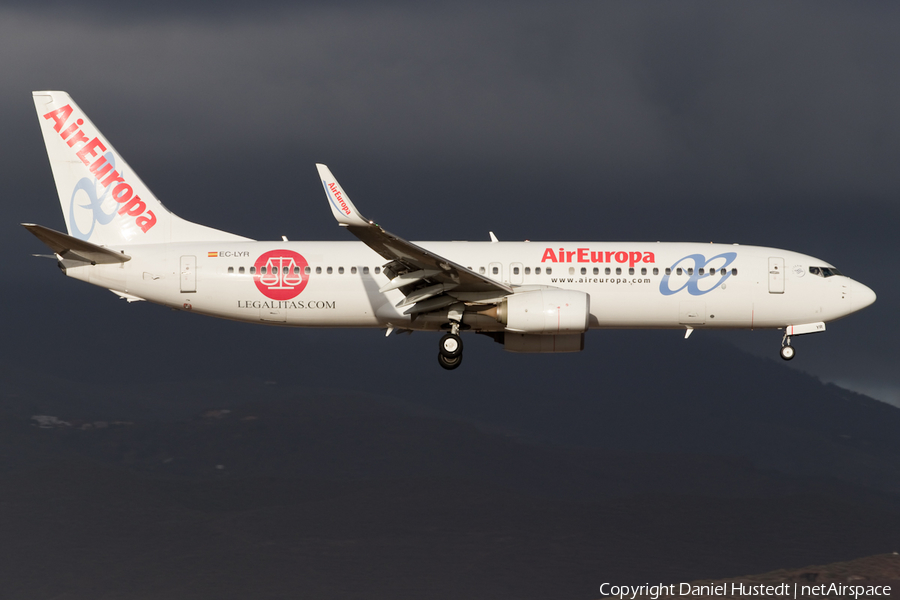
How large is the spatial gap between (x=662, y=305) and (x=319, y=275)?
12.9 metres


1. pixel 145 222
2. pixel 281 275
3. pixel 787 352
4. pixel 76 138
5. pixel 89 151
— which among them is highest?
pixel 76 138

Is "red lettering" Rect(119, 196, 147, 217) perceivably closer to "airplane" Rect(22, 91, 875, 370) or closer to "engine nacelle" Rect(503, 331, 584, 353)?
"airplane" Rect(22, 91, 875, 370)

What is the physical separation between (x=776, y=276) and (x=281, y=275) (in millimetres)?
18863

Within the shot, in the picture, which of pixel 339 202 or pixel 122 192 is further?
pixel 122 192

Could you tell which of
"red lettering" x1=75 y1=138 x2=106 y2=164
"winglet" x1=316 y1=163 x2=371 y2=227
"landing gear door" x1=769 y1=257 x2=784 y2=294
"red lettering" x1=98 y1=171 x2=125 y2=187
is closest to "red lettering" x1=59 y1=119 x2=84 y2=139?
"red lettering" x1=75 y1=138 x2=106 y2=164

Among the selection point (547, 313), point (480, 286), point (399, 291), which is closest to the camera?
point (547, 313)

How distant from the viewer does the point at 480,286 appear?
120 feet

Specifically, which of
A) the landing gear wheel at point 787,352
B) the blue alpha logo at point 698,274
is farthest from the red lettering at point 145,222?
the landing gear wheel at point 787,352

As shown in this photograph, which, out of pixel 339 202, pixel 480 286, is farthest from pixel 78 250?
pixel 480 286

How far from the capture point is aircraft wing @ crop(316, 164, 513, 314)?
32688 millimetres

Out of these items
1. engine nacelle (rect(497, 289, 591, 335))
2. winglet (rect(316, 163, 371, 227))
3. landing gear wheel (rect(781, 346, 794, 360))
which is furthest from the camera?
landing gear wheel (rect(781, 346, 794, 360))

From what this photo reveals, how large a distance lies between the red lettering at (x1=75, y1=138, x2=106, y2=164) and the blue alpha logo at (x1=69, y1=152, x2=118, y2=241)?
847 mm

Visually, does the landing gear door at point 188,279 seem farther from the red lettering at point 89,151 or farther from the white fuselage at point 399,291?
the red lettering at point 89,151

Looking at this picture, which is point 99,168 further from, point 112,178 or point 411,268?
point 411,268
